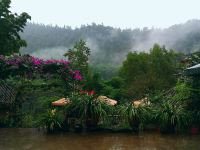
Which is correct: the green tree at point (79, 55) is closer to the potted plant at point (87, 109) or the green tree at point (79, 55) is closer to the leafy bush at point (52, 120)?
the potted plant at point (87, 109)

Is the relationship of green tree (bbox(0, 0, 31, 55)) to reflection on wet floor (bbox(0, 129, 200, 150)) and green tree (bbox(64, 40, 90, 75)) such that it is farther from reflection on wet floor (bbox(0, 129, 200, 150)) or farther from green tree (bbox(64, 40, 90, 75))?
green tree (bbox(64, 40, 90, 75))

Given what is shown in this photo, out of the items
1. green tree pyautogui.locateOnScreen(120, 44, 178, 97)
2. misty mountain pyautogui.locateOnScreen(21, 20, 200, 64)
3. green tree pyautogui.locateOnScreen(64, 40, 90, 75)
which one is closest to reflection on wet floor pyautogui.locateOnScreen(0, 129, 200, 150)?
green tree pyautogui.locateOnScreen(64, 40, 90, 75)

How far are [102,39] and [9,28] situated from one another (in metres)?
56.3

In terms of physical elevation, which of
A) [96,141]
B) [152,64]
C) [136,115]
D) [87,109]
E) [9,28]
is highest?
[152,64]

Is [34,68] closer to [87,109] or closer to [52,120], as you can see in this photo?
[52,120]

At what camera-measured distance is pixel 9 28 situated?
17.4 meters

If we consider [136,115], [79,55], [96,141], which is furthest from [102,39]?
[96,141]

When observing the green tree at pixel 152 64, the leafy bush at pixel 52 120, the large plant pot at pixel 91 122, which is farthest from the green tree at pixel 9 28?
the green tree at pixel 152 64

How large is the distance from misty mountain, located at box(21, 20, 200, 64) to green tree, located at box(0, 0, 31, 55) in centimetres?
4784

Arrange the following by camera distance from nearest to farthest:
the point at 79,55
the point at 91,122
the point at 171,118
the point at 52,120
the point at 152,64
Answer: the point at 171,118 → the point at 52,120 → the point at 91,122 → the point at 79,55 → the point at 152,64

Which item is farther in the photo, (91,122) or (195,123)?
(91,122)

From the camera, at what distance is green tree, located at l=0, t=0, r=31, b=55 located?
55.9 ft

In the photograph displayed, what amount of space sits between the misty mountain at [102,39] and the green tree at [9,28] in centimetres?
4784

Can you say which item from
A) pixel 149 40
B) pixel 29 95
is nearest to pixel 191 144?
pixel 29 95
